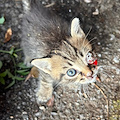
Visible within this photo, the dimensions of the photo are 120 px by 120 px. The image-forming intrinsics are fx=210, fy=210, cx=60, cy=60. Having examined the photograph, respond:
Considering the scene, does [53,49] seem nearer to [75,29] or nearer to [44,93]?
[75,29]

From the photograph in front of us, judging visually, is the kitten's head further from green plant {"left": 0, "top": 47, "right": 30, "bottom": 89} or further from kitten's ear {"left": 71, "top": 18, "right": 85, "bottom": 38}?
green plant {"left": 0, "top": 47, "right": 30, "bottom": 89}

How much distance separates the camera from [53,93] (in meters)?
2.75

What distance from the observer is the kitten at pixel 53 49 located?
6.82 feet

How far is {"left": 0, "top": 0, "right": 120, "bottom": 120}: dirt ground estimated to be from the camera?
261cm

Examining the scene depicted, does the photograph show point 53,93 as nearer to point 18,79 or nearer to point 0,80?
point 18,79

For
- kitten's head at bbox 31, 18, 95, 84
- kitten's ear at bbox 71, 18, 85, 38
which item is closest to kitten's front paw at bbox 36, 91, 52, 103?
kitten's head at bbox 31, 18, 95, 84

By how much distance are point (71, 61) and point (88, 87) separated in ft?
2.66

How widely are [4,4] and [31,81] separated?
1376mm

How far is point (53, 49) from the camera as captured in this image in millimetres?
2238

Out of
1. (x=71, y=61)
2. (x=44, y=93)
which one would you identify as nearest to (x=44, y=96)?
(x=44, y=93)

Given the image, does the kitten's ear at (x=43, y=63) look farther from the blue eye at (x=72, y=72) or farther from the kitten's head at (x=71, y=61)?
the blue eye at (x=72, y=72)

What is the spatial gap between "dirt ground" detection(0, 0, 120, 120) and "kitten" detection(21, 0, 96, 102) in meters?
0.17

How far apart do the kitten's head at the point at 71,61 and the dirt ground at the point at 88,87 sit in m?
0.57

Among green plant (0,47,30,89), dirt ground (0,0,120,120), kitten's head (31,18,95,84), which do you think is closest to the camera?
kitten's head (31,18,95,84)
